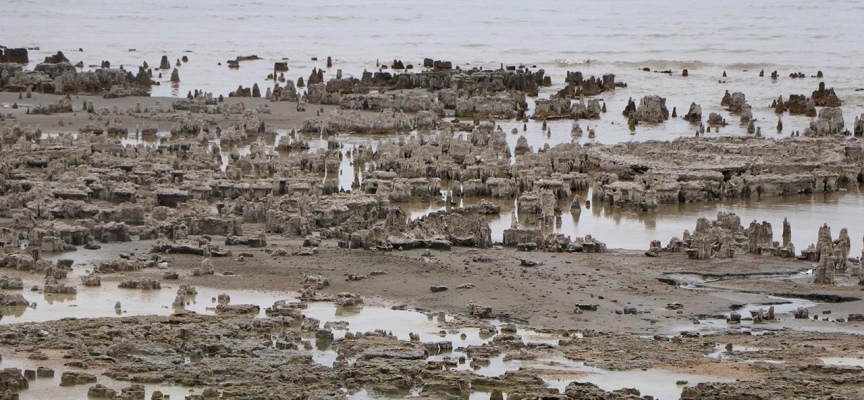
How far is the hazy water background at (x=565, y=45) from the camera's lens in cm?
3250

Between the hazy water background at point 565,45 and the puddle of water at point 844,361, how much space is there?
27.7 ft

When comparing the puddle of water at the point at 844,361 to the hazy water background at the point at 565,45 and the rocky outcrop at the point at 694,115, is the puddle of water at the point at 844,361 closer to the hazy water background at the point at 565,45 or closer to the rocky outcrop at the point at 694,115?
the hazy water background at the point at 565,45

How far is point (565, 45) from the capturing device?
7681 cm

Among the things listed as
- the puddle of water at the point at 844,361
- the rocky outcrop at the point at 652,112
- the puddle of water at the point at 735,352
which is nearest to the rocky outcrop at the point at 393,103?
the rocky outcrop at the point at 652,112

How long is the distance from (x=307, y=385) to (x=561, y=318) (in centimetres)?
506

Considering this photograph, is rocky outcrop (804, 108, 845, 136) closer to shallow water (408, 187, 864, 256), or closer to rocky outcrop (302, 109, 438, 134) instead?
shallow water (408, 187, 864, 256)

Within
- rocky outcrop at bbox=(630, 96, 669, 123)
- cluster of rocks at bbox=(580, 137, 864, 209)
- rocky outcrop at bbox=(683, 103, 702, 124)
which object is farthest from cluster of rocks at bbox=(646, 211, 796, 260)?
rocky outcrop at bbox=(683, 103, 702, 124)

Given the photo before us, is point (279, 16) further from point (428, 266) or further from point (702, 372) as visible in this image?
point (702, 372)

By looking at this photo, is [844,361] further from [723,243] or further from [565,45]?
[565,45]

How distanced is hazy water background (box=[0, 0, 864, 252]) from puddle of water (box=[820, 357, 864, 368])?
843 cm

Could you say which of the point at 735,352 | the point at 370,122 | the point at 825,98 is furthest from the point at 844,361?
the point at 825,98

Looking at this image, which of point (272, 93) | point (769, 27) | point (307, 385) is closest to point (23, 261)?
point (307, 385)

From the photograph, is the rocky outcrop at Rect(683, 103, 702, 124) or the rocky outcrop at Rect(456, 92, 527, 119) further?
the rocky outcrop at Rect(456, 92, 527, 119)

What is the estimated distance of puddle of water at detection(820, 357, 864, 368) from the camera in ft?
61.3
